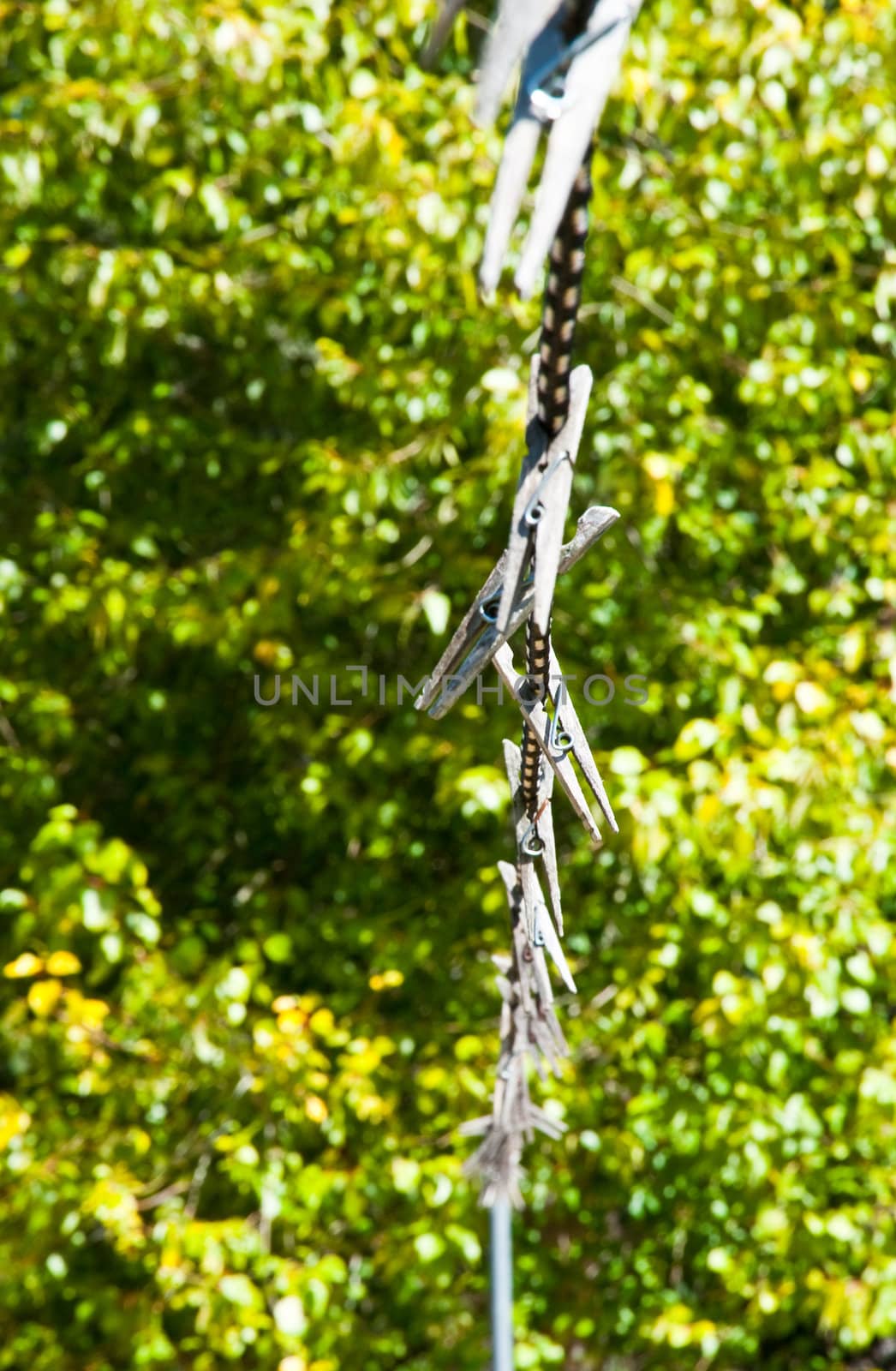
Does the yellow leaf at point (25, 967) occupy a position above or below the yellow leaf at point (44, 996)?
above

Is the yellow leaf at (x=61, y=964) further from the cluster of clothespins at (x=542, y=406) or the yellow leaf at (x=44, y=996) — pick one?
the cluster of clothespins at (x=542, y=406)

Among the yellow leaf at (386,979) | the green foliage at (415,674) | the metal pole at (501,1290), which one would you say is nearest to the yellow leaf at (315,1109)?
the green foliage at (415,674)

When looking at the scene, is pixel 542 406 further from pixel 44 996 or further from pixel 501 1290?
pixel 44 996

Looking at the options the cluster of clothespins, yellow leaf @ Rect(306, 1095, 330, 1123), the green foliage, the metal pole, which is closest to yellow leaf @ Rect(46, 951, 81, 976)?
the green foliage

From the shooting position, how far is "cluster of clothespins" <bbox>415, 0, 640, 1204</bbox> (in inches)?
16.1

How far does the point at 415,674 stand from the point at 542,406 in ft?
6.96

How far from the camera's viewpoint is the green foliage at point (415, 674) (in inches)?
88.8

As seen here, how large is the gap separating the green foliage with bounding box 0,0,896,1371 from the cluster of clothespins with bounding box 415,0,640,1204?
1274 mm

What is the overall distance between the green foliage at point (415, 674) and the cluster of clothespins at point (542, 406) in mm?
1274

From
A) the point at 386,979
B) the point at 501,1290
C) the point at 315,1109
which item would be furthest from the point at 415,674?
the point at 501,1290

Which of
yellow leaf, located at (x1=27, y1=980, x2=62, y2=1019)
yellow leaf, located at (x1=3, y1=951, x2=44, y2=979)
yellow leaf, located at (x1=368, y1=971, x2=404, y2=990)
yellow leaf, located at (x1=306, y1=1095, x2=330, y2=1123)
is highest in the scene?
yellow leaf, located at (x1=3, y1=951, x2=44, y2=979)

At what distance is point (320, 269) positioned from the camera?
8.44 ft

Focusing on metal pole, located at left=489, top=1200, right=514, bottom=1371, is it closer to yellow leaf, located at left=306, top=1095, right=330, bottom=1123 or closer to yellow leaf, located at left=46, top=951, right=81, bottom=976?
yellow leaf, located at left=306, top=1095, right=330, bottom=1123

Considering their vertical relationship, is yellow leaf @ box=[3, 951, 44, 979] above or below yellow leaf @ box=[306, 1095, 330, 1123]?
above
